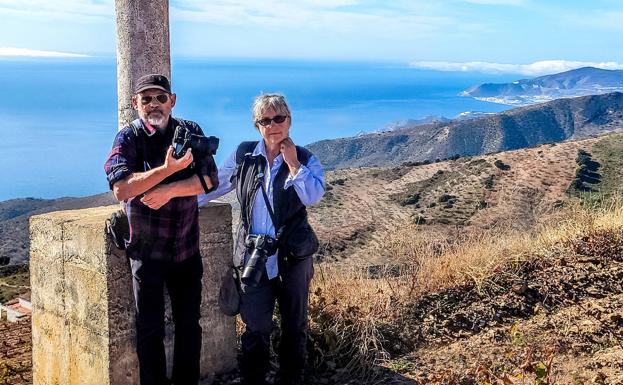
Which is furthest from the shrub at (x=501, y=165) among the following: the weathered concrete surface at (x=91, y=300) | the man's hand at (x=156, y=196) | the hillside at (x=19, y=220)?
the man's hand at (x=156, y=196)

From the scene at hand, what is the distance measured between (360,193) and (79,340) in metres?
39.5

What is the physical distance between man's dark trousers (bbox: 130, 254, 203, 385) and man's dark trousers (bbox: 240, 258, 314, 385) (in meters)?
0.29

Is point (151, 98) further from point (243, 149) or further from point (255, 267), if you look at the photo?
point (255, 267)

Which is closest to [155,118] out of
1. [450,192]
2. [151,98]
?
[151,98]

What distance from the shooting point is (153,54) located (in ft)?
13.7

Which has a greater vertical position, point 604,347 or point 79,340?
point 79,340

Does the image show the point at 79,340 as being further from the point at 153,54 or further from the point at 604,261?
the point at 604,261

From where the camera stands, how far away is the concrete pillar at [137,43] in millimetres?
4105

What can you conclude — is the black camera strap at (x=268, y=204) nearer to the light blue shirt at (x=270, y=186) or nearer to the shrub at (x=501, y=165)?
the light blue shirt at (x=270, y=186)

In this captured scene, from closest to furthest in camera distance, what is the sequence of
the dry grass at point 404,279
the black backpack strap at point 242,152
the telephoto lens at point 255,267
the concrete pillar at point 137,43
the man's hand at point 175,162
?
the man's hand at point 175,162 < the telephoto lens at point 255,267 < the black backpack strap at point 242,152 < the concrete pillar at point 137,43 < the dry grass at point 404,279

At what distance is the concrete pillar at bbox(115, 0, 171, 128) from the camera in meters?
4.11

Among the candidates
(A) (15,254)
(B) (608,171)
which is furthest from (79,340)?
(A) (15,254)

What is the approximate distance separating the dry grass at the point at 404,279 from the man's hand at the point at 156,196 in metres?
1.85

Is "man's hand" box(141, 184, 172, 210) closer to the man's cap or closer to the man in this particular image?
the man
